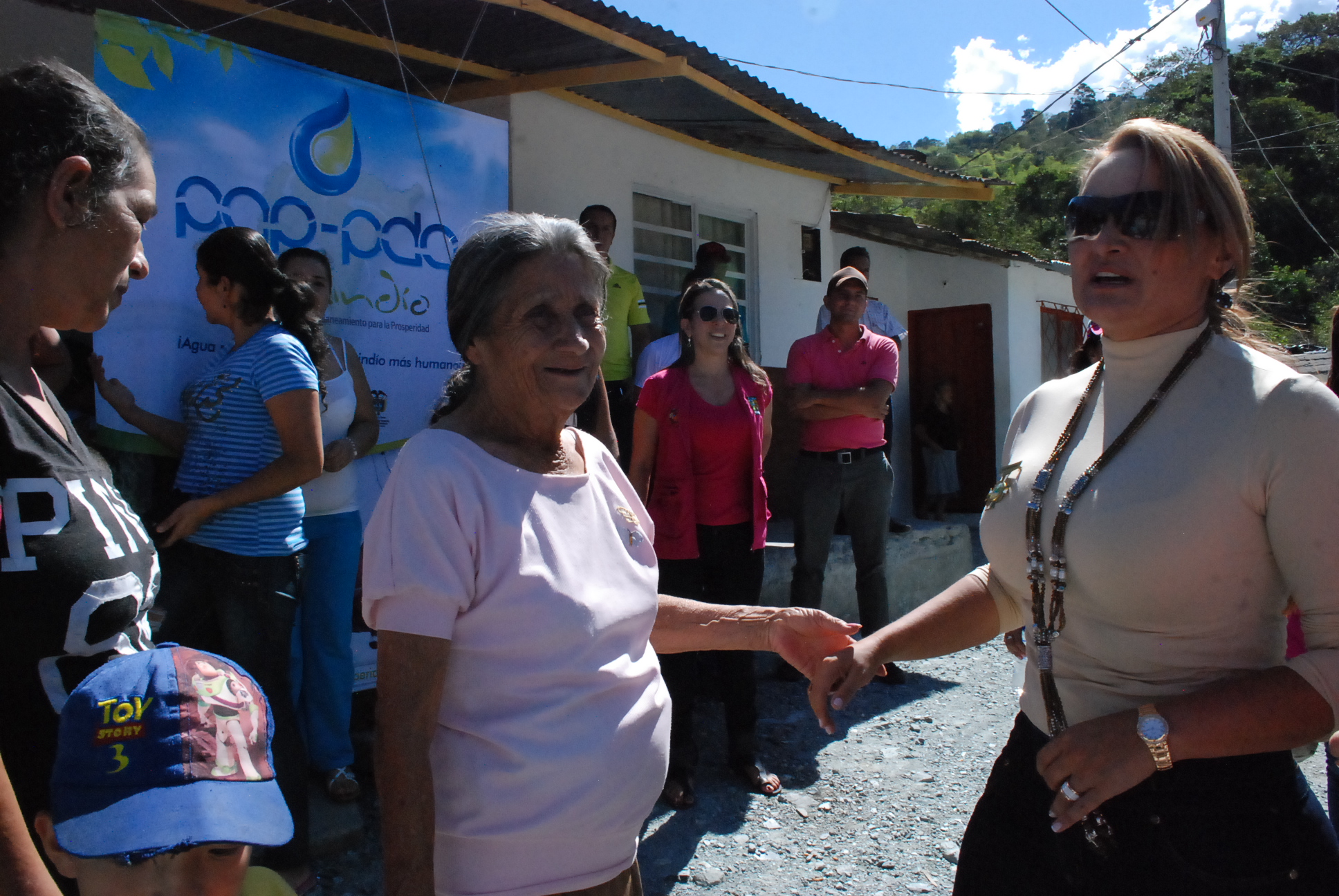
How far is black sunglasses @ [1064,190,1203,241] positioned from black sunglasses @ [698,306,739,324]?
2.66 metres

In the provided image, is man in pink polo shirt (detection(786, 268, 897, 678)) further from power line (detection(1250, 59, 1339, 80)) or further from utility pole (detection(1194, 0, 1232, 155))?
power line (detection(1250, 59, 1339, 80))

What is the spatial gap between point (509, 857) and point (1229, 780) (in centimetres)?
124

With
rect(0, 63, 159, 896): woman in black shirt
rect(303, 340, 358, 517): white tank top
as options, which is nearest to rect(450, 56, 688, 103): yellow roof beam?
rect(303, 340, 358, 517): white tank top

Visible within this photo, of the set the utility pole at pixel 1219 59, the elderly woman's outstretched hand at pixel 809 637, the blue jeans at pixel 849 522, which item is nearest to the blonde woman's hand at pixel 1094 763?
the elderly woman's outstretched hand at pixel 809 637

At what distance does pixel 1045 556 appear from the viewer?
5.88 feet

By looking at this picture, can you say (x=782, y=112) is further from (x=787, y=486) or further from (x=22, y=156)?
(x=22, y=156)

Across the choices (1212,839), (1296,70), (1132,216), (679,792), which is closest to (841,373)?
(679,792)

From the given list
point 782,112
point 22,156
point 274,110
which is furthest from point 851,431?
point 22,156

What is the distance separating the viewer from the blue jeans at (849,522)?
5602mm

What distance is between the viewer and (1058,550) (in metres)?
1.76

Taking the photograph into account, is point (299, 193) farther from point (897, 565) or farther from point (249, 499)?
point (897, 565)

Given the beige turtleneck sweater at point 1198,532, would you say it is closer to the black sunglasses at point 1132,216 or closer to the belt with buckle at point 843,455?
the black sunglasses at point 1132,216

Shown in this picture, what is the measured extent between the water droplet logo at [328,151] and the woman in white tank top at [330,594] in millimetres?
399

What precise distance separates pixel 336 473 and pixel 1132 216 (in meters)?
2.96
